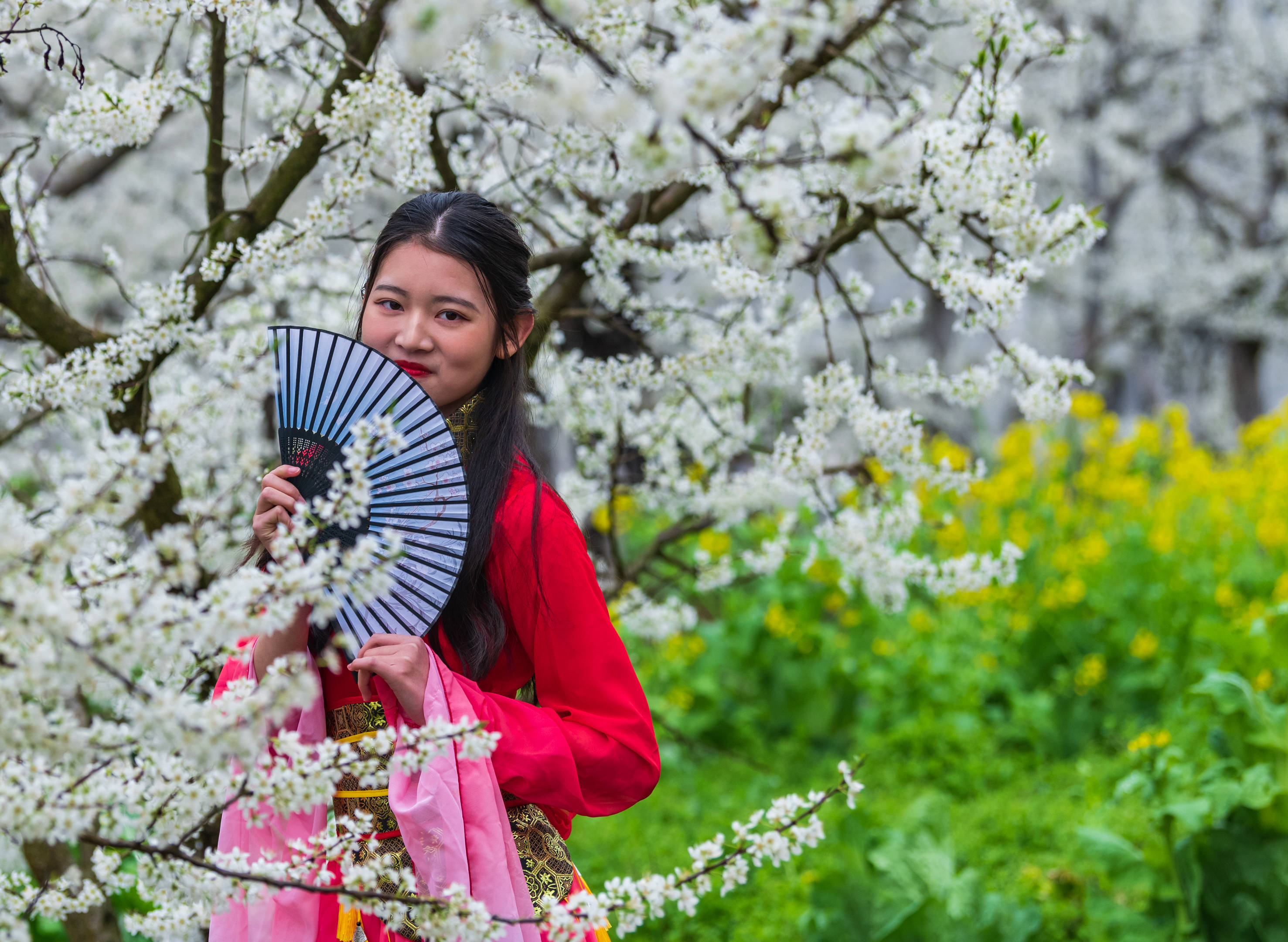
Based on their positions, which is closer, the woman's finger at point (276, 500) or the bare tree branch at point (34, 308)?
the woman's finger at point (276, 500)

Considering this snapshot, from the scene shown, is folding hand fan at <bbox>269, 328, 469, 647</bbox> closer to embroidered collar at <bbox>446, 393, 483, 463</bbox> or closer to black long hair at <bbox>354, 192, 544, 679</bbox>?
black long hair at <bbox>354, 192, 544, 679</bbox>

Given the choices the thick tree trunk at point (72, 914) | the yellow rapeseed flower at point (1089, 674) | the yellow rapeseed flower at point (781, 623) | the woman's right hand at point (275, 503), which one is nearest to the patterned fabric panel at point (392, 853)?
the woman's right hand at point (275, 503)

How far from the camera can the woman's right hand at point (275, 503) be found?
1273 mm

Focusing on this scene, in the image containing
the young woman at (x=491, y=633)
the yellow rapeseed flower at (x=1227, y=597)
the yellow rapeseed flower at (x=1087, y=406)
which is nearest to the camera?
the young woman at (x=491, y=633)

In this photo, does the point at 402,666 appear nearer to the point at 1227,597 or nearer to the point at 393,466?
the point at 393,466

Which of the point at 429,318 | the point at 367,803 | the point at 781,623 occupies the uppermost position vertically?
the point at 781,623

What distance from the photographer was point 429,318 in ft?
4.76

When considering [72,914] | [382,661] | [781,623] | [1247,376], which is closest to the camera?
[382,661]

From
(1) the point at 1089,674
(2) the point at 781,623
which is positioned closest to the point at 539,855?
(2) the point at 781,623

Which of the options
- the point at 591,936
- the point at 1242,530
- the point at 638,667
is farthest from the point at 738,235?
the point at 1242,530

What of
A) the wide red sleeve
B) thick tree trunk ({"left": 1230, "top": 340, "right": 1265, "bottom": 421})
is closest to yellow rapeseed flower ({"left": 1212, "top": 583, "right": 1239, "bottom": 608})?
the wide red sleeve

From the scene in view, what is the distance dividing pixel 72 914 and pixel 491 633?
1.30m

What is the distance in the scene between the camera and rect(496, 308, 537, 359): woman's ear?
1560 millimetres

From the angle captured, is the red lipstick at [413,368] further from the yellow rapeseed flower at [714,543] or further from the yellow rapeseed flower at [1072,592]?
Result: the yellow rapeseed flower at [1072,592]
